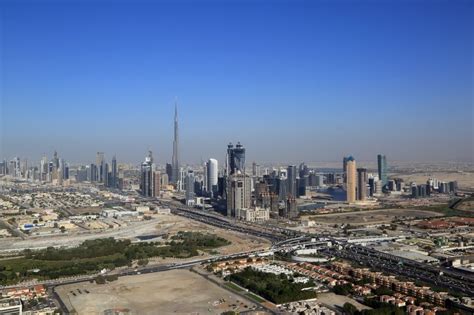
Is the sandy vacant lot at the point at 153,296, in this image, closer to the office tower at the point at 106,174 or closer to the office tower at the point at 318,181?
the office tower at the point at 318,181

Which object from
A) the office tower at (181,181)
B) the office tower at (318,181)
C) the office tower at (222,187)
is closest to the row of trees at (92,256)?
the office tower at (222,187)

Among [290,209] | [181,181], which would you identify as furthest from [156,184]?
[290,209]

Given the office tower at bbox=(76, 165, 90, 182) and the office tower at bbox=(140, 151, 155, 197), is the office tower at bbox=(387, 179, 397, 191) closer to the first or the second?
the office tower at bbox=(140, 151, 155, 197)

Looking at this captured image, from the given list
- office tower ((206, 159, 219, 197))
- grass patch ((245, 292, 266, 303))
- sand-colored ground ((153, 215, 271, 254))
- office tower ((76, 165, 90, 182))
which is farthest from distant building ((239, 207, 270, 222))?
office tower ((76, 165, 90, 182))

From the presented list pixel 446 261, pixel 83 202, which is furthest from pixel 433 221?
pixel 83 202

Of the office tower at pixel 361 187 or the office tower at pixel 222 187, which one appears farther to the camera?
the office tower at pixel 361 187

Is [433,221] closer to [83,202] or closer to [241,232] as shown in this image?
[241,232]

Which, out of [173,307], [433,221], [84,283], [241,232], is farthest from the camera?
[433,221]
